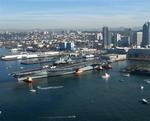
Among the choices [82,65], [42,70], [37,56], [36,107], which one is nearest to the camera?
[36,107]

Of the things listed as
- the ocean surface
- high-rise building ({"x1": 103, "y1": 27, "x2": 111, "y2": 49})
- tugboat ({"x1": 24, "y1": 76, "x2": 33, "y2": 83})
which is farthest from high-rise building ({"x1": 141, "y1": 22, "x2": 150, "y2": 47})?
tugboat ({"x1": 24, "y1": 76, "x2": 33, "y2": 83})

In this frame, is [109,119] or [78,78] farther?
[78,78]

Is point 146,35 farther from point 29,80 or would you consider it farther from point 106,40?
point 29,80

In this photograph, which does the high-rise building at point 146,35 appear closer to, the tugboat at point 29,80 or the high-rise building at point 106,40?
the high-rise building at point 106,40

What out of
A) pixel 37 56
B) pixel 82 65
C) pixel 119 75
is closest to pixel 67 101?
pixel 119 75

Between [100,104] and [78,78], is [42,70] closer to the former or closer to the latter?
[78,78]

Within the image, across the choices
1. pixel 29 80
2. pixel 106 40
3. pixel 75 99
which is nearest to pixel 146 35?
pixel 106 40

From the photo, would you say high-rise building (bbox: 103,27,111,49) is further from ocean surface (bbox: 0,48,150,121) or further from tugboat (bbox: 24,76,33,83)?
tugboat (bbox: 24,76,33,83)

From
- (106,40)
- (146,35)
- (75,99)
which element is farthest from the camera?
(106,40)

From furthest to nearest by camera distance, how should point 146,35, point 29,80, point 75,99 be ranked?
point 146,35 → point 29,80 → point 75,99
